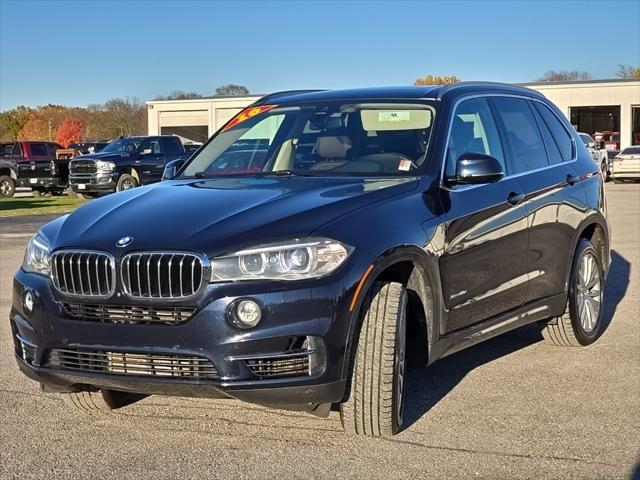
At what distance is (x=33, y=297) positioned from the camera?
4.44m

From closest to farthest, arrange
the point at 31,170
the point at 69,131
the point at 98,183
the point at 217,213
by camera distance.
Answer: the point at 217,213 < the point at 98,183 < the point at 31,170 < the point at 69,131

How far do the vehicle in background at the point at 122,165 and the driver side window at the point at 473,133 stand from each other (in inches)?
838

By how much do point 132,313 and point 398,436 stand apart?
4.79 feet

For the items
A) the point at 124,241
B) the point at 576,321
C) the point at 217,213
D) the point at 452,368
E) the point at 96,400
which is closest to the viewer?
the point at 124,241

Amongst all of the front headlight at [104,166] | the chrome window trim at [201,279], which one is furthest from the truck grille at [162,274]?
the front headlight at [104,166]

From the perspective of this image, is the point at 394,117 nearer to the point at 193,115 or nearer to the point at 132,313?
the point at 132,313

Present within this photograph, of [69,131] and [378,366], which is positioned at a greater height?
[69,131]

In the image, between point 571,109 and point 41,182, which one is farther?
point 571,109

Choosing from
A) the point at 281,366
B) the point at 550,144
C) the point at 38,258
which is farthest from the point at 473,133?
the point at 38,258

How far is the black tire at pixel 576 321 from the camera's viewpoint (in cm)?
651

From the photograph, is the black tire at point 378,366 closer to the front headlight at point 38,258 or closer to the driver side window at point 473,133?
the driver side window at point 473,133

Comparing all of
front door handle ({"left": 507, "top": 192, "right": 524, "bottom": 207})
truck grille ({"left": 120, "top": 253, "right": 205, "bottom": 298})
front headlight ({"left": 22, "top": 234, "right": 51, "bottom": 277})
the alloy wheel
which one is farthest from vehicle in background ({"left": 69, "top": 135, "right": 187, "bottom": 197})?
truck grille ({"left": 120, "top": 253, "right": 205, "bottom": 298})

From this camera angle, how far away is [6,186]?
30.7m

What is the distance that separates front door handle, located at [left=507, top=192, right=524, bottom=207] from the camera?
18.6ft
